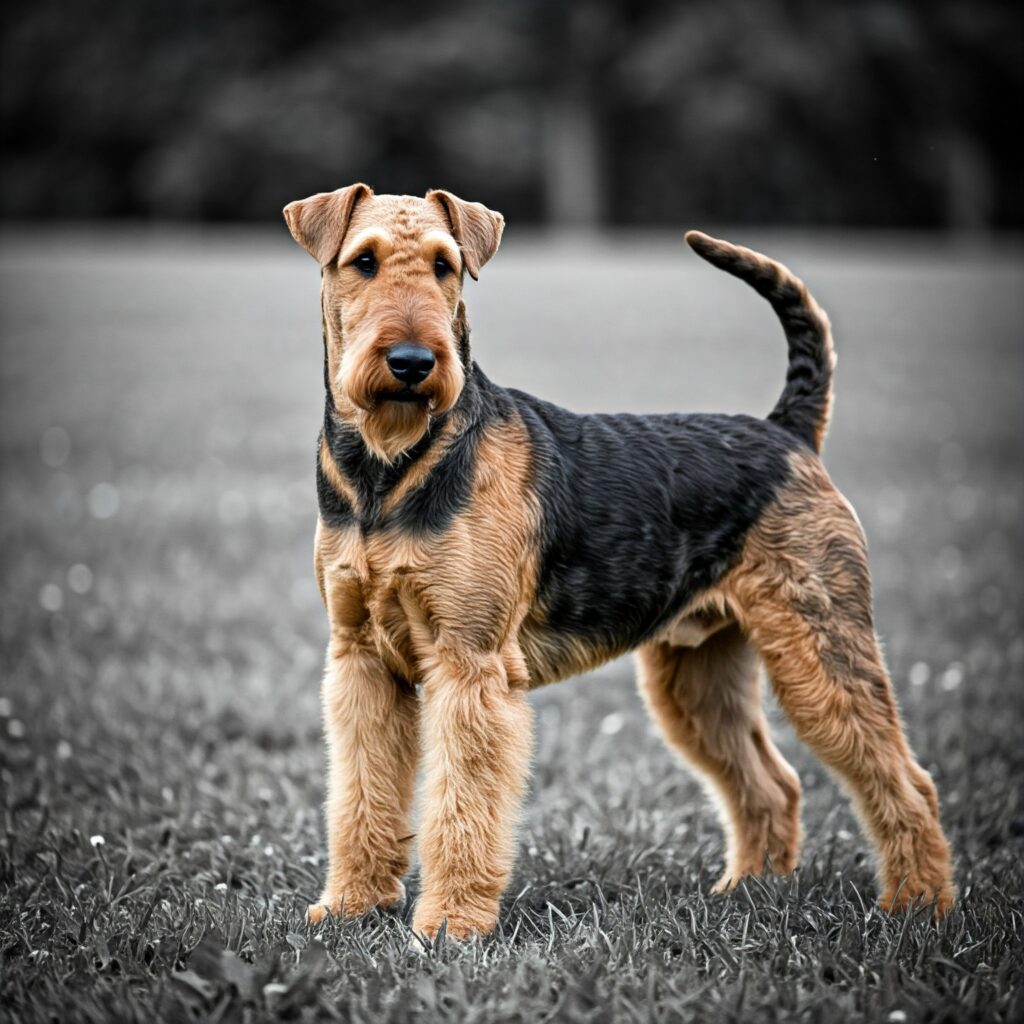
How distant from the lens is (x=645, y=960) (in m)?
3.28

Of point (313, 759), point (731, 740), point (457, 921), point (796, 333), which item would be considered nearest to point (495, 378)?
point (313, 759)

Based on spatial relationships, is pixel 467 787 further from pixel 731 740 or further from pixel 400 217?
pixel 400 217

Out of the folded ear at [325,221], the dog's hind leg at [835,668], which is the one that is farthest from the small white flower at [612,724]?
the folded ear at [325,221]

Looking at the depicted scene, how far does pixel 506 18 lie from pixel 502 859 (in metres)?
32.8

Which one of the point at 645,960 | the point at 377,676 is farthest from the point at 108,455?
the point at 645,960

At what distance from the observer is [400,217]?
348 cm

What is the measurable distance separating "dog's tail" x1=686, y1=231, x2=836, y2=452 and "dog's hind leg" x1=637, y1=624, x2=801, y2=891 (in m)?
0.79

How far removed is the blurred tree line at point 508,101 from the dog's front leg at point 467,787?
28734 millimetres

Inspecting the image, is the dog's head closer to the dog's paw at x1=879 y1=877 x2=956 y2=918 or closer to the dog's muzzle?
the dog's muzzle

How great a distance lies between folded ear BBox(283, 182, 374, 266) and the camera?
11.5ft

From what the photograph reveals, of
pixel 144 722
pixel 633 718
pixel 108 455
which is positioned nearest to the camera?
→ pixel 144 722

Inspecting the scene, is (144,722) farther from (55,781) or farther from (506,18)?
(506,18)

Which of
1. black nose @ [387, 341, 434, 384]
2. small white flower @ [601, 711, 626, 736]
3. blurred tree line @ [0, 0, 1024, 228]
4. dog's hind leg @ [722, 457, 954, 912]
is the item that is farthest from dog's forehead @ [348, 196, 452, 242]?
blurred tree line @ [0, 0, 1024, 228]

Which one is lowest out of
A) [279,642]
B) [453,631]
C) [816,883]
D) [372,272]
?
[279,642]
